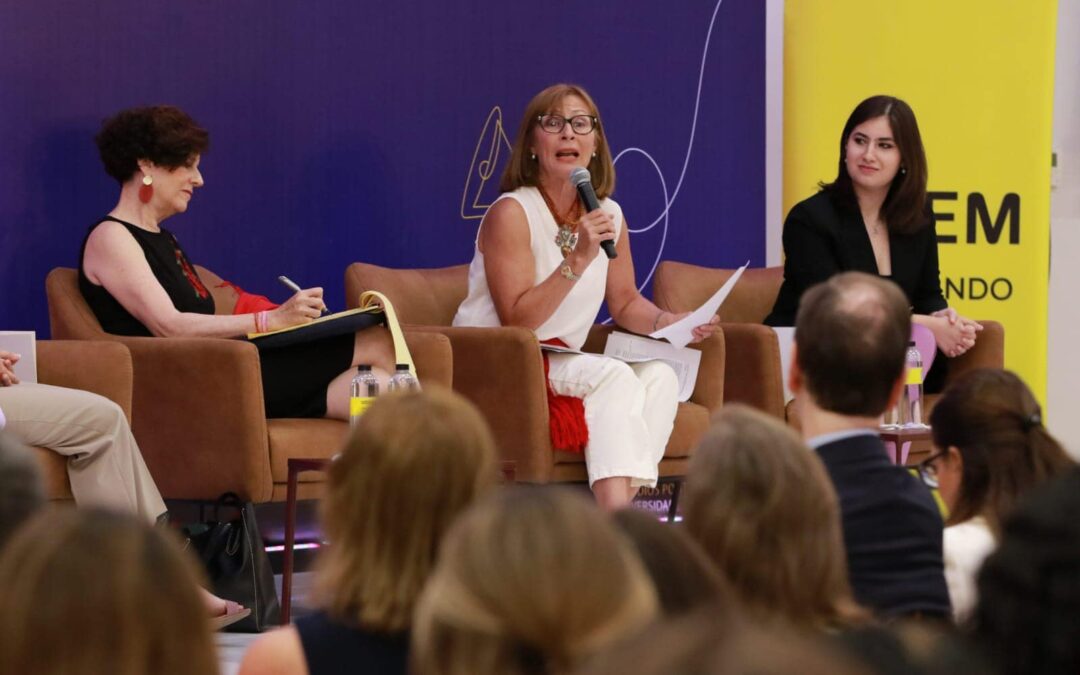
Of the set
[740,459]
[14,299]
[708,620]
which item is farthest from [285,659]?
[14,299]

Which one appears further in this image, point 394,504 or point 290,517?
point 290,517

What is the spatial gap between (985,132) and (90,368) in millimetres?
3508

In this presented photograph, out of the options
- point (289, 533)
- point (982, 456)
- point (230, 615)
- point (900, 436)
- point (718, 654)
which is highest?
point (718, 654)

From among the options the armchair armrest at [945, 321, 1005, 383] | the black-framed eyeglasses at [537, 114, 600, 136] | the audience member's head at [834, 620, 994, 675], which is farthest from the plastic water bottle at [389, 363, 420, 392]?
the audience member's head at [834, 620, 994, 675]

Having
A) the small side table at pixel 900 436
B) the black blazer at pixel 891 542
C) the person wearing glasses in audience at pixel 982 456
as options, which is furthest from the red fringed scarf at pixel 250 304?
the black blazer at pixel 891 542

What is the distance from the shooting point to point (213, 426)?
4.21m

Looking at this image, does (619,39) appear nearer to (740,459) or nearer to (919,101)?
(919,101)

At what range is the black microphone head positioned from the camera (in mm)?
4609

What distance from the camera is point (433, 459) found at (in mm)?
1600

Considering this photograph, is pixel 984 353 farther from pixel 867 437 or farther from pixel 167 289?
pixel 867 437

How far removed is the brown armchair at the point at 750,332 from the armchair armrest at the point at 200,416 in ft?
5.25

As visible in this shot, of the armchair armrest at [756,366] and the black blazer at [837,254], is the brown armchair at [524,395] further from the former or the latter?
the black blazer at [837,254]

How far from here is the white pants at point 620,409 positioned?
4.47 metres

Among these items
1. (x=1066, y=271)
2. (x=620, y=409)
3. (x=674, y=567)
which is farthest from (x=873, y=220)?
(x=674, y=567)
